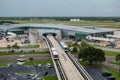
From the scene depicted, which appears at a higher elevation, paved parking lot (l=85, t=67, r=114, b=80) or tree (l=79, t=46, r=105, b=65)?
tree (l=79, t=46, r=105, b=65)

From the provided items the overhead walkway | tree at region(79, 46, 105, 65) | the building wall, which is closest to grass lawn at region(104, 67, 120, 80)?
tree at region(79, 46, 105, 65)

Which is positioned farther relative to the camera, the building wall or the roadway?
the building wall

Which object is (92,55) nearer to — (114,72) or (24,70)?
(114,72)

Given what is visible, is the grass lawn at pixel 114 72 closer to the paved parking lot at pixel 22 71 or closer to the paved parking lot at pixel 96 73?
the paved parking lot at pixel 96 73

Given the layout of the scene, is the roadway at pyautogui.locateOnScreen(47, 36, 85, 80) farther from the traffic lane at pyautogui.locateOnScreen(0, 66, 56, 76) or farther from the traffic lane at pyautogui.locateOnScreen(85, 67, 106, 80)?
the traffic lane at pyautogui.locateOnScreen(85, 67, 106, 80)

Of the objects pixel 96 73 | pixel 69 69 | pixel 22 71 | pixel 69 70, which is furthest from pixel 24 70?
pixel 96 73

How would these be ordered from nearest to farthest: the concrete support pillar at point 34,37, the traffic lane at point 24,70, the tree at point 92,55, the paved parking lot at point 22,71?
the paved parking lot at point 22,71 → the traffic lane at point 24,70 → the tree at point 92,55 → the concrete support pillar at point 34,37

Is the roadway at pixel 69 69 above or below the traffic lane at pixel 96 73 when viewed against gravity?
above

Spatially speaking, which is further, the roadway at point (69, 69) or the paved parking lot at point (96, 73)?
the paved parking lot at point (96, 73)

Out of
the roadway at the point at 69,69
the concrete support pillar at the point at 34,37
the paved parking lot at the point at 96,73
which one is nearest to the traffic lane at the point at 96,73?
the paved parking lot at the point at 96,73

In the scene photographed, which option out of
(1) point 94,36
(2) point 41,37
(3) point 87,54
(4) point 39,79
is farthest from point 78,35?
(4) point 39,79

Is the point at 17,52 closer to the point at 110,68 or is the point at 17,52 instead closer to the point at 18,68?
the point at 18,68
